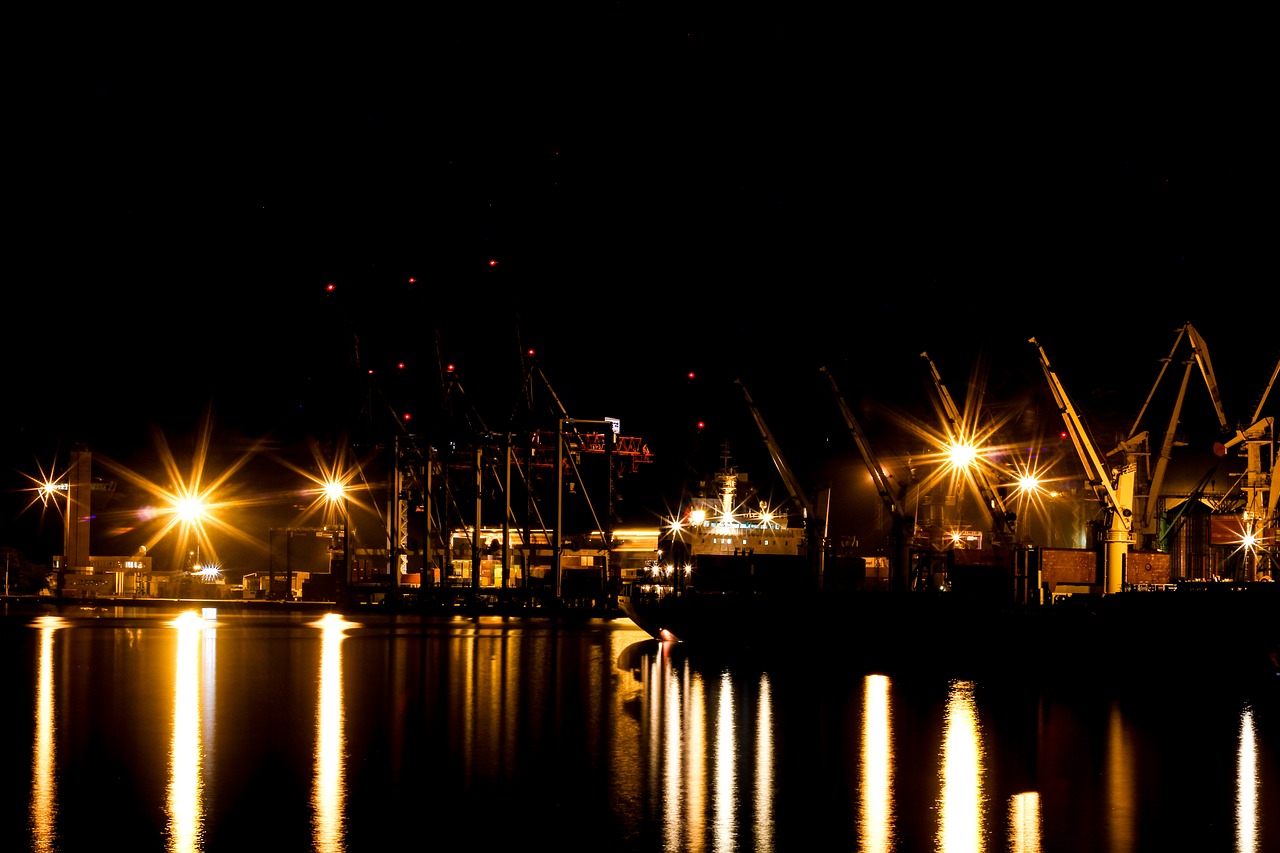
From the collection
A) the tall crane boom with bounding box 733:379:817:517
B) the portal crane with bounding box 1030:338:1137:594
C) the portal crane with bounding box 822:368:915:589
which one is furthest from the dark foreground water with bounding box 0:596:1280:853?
the tall crane boom with bounding box 733:379:817:517

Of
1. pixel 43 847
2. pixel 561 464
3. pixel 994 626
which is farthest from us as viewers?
pixel 561 464

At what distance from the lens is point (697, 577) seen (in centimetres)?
5169

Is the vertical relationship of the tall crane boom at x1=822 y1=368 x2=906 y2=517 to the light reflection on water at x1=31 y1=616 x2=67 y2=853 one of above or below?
above

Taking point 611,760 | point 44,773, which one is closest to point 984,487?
point 611,760

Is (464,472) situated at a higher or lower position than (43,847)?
higher

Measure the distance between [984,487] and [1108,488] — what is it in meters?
7.20

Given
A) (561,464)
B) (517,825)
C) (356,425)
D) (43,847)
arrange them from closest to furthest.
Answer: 1. (43,847)
2. (517,825)
3. (561,464)
4. (356,425)

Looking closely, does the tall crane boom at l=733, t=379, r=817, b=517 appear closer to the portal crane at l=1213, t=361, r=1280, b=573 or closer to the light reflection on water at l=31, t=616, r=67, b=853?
the portal crane at l=1213, t=361, r=1280, b=573

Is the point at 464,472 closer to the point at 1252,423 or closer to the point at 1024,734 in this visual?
the point at 1252,423

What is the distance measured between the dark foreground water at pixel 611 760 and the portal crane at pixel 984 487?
13.2m

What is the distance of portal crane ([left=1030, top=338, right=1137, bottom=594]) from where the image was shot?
1677 inches

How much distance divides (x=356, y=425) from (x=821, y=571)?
166 feet

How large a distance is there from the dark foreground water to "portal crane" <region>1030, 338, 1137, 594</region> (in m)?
7.93

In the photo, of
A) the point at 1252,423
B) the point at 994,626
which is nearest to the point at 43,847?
the point at 994,626
